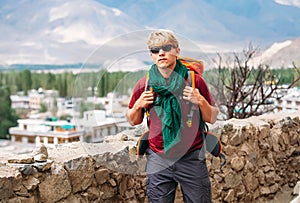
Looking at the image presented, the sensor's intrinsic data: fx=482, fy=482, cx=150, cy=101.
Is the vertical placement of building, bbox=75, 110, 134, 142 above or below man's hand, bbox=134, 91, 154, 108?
below

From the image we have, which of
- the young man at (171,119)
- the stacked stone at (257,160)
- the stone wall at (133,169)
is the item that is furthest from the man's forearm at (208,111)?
the stacked stone at (257,160)

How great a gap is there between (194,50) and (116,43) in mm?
236

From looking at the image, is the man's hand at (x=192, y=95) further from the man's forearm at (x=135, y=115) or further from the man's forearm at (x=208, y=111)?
the man's forearm at (x=135, y=115)

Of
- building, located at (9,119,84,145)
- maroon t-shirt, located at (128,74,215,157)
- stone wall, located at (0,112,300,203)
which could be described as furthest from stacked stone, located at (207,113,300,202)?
building, located at (9,119,84,145)

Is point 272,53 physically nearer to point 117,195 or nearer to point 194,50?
point 117,195

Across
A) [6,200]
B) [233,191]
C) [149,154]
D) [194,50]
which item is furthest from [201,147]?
[233,191]

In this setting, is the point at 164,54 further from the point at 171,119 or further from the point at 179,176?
the point at 179,176

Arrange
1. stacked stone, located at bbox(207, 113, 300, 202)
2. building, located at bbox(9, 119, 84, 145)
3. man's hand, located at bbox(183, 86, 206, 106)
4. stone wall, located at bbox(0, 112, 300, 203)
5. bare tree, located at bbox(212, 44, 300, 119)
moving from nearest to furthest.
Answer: man's hand, located at bbox(183, 86, 206, 106)
stone wall, located at bbox(0, 112, 300, 203)
stacked stone, located at bbox(207, 113, 300, 202)
bare tree, located at bbox(212, 44, 300, 119)
building, located at bbox(9, 119, 84, 145)

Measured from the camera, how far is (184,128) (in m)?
1.41

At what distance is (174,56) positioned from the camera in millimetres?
1379

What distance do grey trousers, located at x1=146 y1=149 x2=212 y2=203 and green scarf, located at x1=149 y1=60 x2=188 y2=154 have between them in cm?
10

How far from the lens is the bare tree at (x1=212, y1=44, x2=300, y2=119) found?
181 inches

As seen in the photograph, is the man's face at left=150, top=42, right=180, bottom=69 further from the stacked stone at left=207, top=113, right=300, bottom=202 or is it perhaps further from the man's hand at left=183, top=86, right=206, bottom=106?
the stacked stone at left=207, top=113, right=300, bottom=202

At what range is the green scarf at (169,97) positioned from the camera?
136 centimetres
